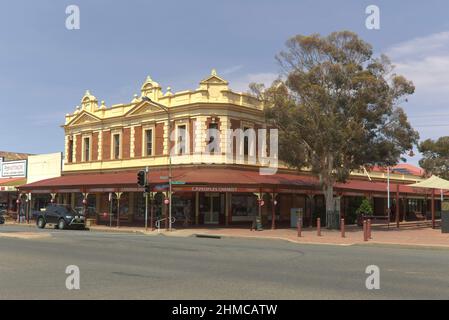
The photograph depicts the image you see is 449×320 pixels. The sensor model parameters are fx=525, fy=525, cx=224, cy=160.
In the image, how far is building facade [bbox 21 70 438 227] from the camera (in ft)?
112

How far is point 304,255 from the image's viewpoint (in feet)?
55.5

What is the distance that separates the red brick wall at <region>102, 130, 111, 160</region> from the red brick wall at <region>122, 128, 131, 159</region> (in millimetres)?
1885

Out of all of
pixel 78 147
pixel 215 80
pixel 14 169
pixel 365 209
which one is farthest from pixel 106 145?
pixel 365 209

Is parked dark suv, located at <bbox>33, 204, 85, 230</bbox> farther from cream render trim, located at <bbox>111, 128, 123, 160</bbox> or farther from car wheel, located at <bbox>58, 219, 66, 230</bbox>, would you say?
cream render trim, located at <bbox>111, 128, 123, 160</bbox>

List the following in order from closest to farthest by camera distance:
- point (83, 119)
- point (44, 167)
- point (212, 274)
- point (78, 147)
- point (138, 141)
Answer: point (212, 274), point (138, 141), point (83, 119), point (78, 147), point (44, 167)

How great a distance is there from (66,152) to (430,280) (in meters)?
40.4

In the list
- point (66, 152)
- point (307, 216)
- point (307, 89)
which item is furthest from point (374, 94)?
point (66, 152)

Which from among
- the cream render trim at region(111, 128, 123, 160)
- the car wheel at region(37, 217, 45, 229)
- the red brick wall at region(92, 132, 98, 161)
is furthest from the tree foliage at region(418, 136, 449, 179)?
the car wheel at region(37, 217, 45, 229)

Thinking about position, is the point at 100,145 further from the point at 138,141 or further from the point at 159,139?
the point at 159,139

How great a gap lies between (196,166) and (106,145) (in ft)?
35.1

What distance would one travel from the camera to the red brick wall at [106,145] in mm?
42594

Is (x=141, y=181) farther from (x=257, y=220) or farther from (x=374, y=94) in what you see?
(x=374, y=94)

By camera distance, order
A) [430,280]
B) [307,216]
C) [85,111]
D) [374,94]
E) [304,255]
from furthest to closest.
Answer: [85,111] → [307,216] → [374,94] → [304,255] → [430,280]

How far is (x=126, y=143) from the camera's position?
135 ft
